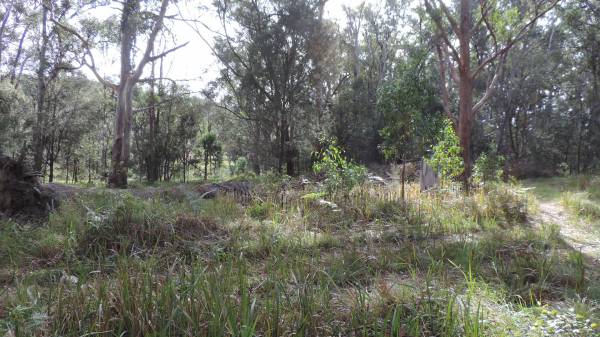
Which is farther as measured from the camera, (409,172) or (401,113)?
(409,172)

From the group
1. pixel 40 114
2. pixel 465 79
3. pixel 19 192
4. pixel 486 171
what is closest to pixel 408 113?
pixel 465 79

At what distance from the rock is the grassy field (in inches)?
16.8

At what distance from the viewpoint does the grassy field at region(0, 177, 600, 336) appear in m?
2.05

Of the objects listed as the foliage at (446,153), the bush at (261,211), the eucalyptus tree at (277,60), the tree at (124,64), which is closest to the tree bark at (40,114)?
the tree at (124,64)

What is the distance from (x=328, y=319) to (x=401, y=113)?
577 centimetres

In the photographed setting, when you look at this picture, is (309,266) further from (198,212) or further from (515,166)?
(515,166)

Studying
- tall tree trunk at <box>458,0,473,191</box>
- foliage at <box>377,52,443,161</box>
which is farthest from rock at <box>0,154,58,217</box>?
tall tree trunk at <box>458,0,473,191</box>

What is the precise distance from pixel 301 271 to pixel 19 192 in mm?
4937

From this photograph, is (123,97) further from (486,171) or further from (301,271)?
(486,171)

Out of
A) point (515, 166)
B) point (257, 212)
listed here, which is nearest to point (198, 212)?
point (257, 212)

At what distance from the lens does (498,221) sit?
19.5 feet

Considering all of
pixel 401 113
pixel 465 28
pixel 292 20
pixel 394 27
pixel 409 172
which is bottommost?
pixel 409 172

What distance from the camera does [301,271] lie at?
303 centimetres

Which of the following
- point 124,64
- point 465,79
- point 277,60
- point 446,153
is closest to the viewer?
point 446,153
